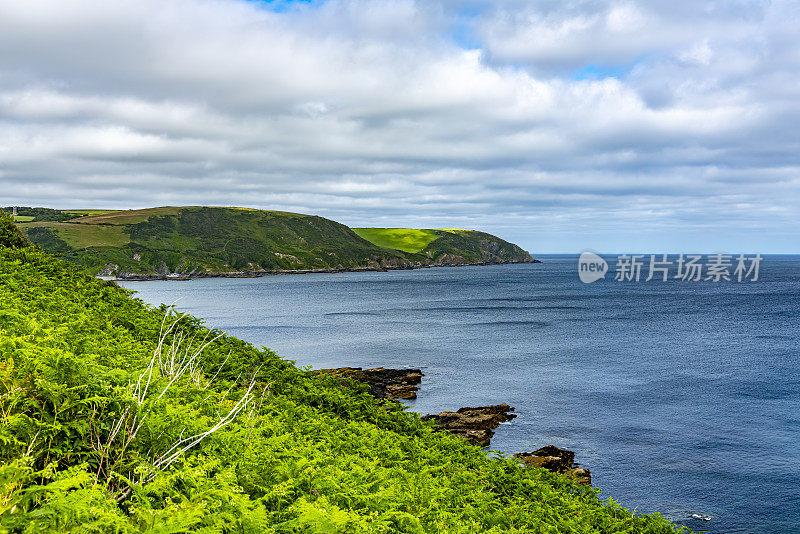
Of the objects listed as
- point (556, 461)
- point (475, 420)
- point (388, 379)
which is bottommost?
point (388, 379)

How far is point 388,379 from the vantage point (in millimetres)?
51281

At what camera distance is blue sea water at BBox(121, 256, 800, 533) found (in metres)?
29.5

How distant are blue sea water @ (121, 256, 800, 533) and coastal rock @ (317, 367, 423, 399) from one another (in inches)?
55.5

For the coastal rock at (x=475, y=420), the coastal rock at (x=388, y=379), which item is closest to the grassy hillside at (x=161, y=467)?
the coastal rock at (x=475, y=420)

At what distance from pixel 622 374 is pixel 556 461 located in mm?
28080

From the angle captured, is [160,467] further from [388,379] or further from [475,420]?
[388,379]

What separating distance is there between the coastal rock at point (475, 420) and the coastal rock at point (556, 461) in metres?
3.82

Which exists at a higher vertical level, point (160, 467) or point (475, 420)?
point (160, 467)

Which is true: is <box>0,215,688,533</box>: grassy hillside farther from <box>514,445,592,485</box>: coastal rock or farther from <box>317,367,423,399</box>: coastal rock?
<box>317,367,423,399</box>: coastal rock

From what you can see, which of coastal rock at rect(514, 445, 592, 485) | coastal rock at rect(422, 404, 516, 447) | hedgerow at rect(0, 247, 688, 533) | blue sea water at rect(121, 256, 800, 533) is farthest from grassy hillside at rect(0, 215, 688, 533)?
coastal rock at rect(422, 404, 516, 447)

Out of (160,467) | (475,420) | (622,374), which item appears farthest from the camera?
(622,374)

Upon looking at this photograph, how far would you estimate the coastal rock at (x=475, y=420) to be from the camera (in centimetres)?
3619

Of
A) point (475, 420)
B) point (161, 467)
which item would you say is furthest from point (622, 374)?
point (161, 467)

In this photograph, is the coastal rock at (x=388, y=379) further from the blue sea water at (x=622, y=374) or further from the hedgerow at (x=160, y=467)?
the hedgerow at (x=160, y=467)
